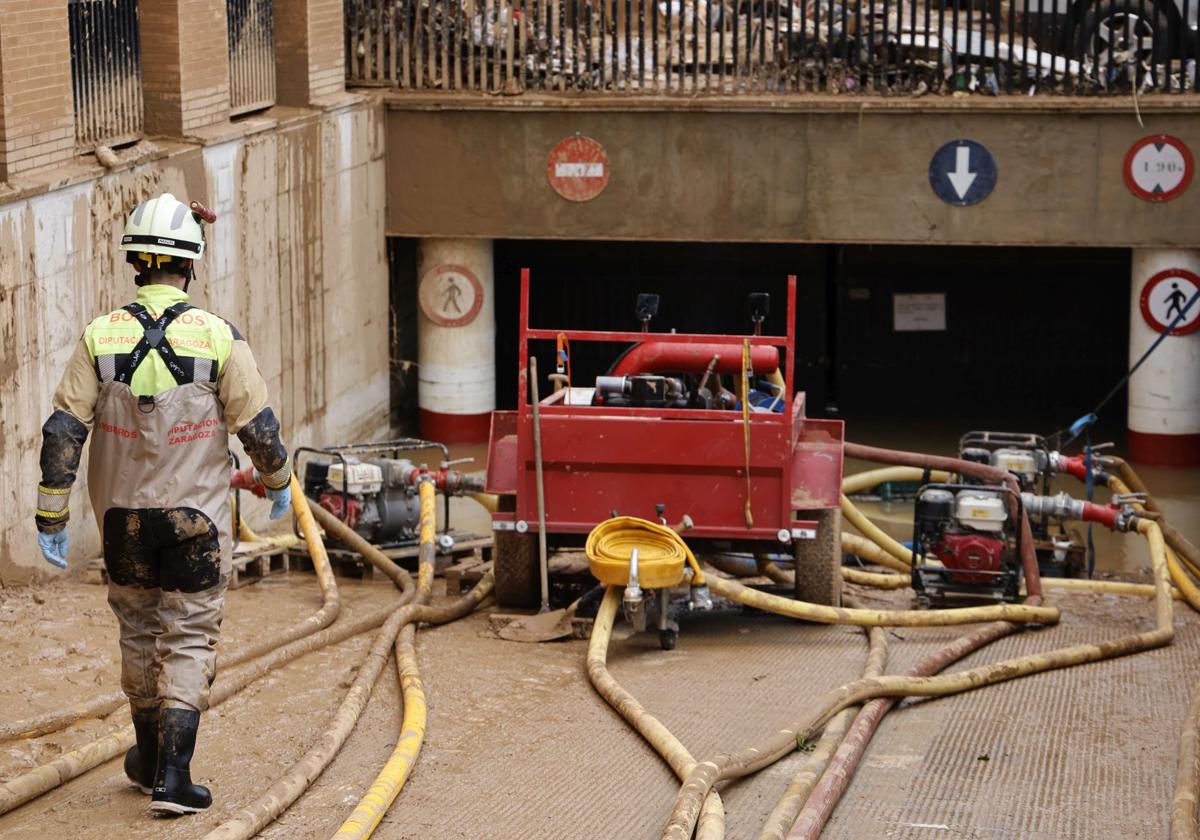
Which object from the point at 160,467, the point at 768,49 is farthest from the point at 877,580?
the point at 768,49

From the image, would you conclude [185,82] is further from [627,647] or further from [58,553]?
[58,553]

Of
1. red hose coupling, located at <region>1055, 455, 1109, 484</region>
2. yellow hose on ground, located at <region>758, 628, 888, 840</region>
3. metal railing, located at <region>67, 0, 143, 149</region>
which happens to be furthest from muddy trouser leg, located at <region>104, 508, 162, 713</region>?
red hose coupling, located at <region>1055, 455, 1109, 484</region>

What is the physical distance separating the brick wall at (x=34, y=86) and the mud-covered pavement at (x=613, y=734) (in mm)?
2764

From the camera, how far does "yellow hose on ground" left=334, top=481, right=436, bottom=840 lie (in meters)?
5.63

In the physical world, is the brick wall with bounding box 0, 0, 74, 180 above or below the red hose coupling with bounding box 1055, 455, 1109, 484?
above

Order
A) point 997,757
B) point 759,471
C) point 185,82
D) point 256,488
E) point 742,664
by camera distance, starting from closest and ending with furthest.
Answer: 1. point 997,757
2. point 742,664
3. point 759,471
4. point 256,488
5. point 185,82

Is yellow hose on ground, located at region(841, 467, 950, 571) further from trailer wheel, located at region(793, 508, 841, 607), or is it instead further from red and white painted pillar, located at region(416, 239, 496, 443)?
red and white painted pillar, located at region(416, 239, 496, 443)

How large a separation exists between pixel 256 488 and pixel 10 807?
4.85 meters

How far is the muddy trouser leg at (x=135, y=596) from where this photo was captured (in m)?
5.98

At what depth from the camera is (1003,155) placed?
58.4ft

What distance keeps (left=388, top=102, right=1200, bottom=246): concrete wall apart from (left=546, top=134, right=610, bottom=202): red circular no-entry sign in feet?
0.26

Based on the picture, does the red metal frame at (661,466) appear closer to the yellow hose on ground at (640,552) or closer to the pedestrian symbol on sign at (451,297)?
the yellow hose on ground at (640,552)

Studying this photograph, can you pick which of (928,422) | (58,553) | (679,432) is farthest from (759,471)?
(928,422)

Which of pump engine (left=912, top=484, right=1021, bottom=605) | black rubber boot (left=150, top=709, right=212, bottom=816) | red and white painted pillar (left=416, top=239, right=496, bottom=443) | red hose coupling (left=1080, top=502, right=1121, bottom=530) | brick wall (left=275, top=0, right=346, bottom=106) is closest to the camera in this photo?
Result: black rubber boot (left=150, top=709, right=212, bottom=816)
